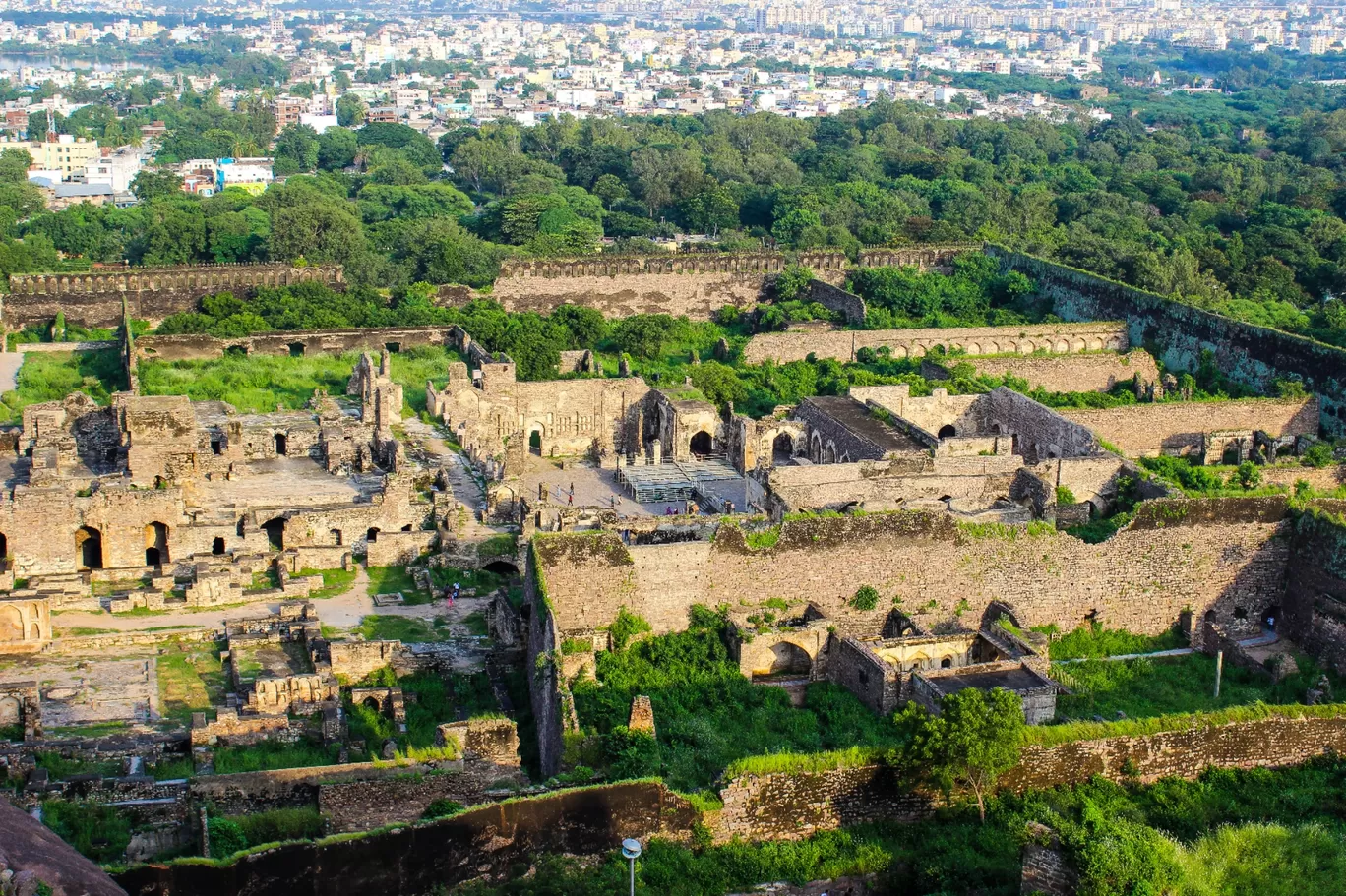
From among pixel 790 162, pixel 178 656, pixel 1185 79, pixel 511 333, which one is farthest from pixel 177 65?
pixel 178 656

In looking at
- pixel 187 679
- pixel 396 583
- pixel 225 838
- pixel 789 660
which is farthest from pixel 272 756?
pixel 396 583

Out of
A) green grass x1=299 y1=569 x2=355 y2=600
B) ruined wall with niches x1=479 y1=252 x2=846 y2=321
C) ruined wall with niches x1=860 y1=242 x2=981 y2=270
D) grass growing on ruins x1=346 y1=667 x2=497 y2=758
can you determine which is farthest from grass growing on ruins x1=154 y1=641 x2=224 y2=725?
ruined wall with niches x1=860 y1=242 x2=981 y2=270

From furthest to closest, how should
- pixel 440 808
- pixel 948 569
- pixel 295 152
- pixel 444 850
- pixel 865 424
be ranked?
1. pixel 295 152
2. pixel 865 424
3. pixel 948 569
4. pixel 440 808
5. pixel 444 850

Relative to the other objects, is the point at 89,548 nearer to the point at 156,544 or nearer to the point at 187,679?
the point at 156,544

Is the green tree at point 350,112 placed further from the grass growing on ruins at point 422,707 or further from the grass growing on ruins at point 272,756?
the grass growing on ruins at point 272,756

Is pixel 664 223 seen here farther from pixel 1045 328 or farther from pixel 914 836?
pixel 914 836

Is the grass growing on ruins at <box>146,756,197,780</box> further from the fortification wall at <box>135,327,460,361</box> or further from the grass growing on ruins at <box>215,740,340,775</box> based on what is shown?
the fortification wall at <box>135,327,460,361</box>

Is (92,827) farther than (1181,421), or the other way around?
(1181,421)

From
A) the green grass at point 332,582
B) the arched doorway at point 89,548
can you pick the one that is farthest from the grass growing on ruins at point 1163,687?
the arched doorway at point 89,548
